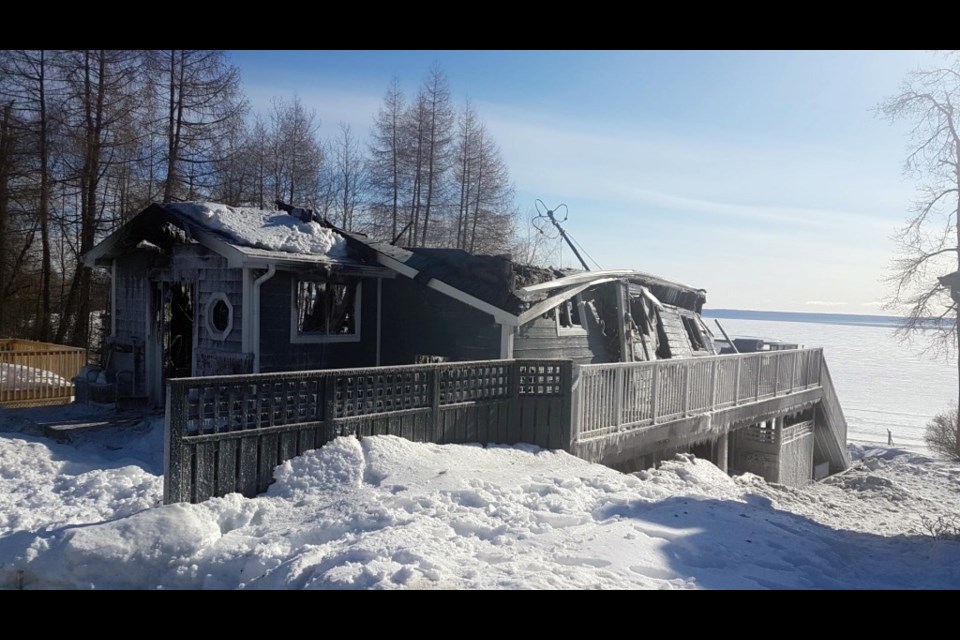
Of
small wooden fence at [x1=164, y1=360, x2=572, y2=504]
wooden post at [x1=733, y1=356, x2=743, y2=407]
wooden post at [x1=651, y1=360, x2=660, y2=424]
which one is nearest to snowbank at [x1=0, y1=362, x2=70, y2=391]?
small wooden fence at [x1=164, y1=360, x2=572, y2=504]

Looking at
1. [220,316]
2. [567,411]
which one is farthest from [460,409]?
[220,316]

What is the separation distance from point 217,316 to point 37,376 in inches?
215

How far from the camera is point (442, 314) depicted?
13.7 m

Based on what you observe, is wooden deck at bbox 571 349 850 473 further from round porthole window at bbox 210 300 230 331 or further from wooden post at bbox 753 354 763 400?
round porthole window at bbox 210 300 230 331

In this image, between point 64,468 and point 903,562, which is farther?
point 64,468

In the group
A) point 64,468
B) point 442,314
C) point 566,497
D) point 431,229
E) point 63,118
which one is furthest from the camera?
point 431,229

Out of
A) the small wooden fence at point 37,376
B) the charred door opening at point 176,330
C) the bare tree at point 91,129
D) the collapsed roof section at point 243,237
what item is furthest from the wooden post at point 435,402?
the bare tree at point 91,129

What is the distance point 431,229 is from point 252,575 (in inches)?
1225

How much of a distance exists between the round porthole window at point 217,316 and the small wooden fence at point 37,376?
4982 millimetres

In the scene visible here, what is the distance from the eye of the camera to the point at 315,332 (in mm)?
13117

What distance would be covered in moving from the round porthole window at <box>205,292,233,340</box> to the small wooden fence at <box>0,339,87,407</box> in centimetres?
498
